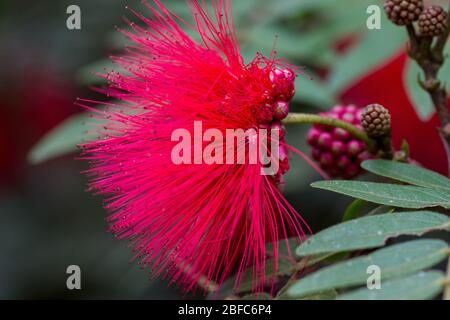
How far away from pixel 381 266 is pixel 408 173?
1.53ft

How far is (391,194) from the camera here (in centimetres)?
138

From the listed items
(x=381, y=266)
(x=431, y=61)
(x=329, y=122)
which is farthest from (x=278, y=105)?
(x=381, y=266)

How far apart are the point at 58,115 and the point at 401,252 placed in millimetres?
2586

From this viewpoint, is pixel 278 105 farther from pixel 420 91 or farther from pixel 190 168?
pixel 420 91

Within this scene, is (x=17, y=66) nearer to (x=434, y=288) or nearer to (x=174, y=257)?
(x=174, y=257)

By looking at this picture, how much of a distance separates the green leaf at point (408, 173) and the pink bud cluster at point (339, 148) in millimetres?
181

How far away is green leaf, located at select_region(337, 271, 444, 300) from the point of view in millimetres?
1023

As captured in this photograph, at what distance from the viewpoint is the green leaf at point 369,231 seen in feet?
3.83

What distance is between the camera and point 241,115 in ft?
5.08

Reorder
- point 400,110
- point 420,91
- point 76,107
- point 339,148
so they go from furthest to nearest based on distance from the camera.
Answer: point 76,107 < point 400,110 < point 420,91 < point 339,148

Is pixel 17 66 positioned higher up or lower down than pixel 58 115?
higher up

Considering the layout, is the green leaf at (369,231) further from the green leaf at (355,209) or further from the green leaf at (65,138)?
the green leaf at (65,138)

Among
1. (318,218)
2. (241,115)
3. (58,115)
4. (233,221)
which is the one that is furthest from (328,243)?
(58,115)

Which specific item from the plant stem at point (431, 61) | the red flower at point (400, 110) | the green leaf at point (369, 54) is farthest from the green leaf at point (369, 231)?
the green leaf at point (369, 54)
